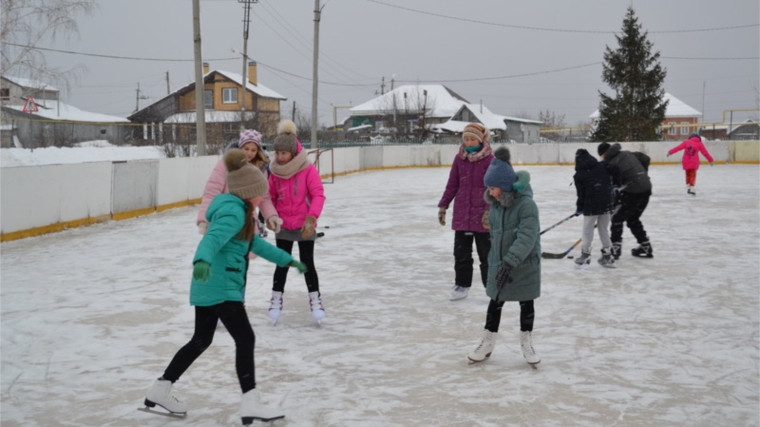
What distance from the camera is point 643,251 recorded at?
29.0 feet

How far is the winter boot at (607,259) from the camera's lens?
8.15 meters

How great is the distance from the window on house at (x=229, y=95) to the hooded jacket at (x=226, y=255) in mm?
51743

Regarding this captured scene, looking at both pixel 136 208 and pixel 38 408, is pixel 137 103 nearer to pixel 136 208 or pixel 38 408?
pixel 136 208

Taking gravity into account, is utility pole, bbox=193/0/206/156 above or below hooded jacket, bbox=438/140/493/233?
above

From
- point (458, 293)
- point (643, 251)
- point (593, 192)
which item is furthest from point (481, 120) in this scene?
point (458, 293)

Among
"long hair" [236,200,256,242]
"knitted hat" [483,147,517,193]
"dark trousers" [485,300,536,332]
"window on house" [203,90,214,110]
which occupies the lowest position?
"dark trousers" [485,300,536,332]

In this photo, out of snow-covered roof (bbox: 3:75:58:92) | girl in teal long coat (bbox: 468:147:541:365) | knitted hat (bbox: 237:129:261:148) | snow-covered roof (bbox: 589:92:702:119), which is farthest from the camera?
snow-covered roof (bbox: 589:92:702:119)

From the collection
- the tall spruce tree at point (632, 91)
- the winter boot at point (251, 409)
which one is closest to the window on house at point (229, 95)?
the tall spruce tree at point (632, 91)

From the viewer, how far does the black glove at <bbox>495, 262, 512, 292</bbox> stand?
4520mm

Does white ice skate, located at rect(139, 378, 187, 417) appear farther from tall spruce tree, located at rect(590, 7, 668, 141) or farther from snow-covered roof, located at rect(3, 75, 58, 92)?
tall spruce tree, located at rect(590, 7, 668, 141)

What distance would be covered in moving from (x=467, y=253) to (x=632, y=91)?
43.3 metres

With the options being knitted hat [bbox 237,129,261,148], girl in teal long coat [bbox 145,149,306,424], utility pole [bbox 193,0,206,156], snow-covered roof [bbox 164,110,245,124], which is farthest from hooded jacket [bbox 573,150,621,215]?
snow-covered roof [bbox 164,110,245,124]

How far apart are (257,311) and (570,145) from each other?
26.6 meters

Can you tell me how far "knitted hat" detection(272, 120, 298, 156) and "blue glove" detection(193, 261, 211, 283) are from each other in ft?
7.48
